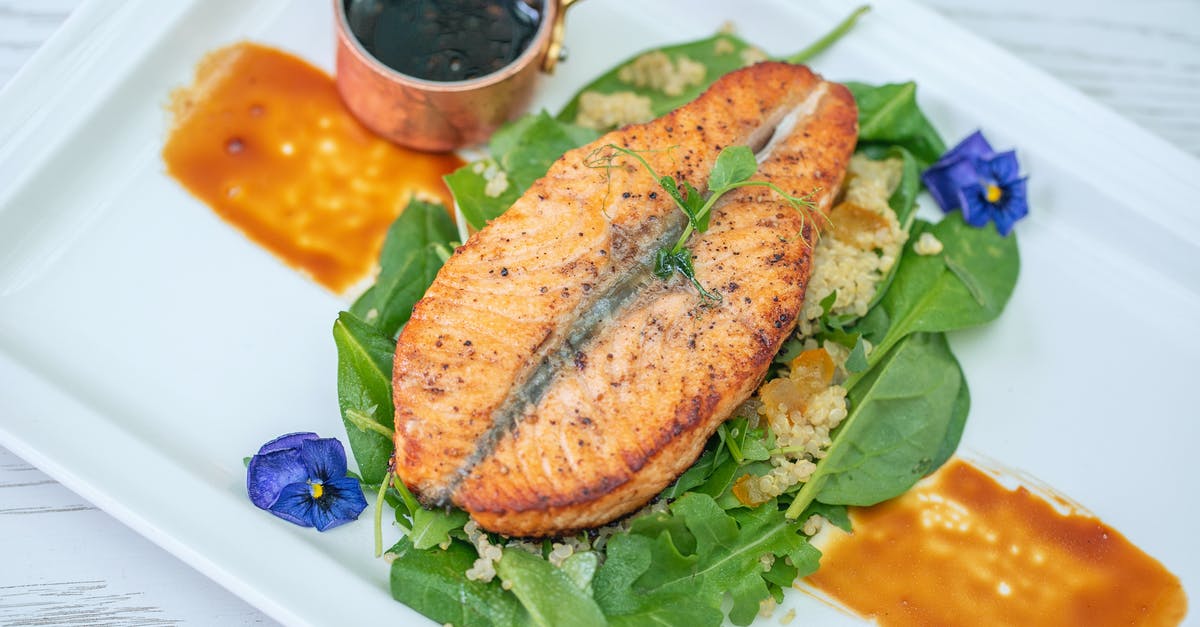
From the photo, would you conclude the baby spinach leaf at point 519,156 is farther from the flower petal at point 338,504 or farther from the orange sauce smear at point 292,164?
the flower petal at point 338,504

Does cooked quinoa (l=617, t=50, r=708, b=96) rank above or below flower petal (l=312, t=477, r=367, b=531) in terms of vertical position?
above

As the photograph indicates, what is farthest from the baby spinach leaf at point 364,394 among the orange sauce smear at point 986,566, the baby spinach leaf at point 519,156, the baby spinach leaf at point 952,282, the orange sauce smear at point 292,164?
the baby spinach leaf at point 952,282

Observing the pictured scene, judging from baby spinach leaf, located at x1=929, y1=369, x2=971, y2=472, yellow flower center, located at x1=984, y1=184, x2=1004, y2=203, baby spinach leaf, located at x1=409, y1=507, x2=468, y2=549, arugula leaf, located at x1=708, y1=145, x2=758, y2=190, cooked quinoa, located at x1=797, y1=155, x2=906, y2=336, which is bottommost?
baby spinach leaf, located at x1=409, y1=507, x2=468, y2=549

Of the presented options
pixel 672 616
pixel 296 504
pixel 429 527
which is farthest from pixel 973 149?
pixel 296 504

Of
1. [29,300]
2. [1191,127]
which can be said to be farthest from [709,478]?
[1191,127]

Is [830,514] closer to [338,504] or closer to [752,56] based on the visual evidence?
[338,504]

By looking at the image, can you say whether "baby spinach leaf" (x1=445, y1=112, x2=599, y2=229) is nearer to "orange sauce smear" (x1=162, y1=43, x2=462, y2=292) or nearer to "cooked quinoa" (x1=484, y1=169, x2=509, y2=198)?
"cooked quinoa" (x1=484, y1=169, x2=509, y2=198)

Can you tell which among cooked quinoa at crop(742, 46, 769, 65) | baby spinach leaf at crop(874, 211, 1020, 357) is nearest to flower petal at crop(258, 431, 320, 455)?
baby spinach leaf at crop(874, 211, 1020, 357)
